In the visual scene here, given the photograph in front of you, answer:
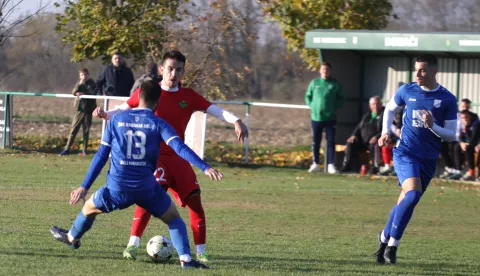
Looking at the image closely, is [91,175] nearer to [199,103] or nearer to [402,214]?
[199,103]

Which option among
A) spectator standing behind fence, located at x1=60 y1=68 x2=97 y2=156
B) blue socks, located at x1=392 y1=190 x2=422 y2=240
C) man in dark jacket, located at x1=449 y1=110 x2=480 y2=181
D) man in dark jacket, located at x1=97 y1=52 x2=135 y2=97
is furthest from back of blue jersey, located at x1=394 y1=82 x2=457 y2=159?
A: spectator standing behind fence, located at x1=60 y1=68 x2=97 y2=156

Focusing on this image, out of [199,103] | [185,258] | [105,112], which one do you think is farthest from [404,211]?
[105,112]

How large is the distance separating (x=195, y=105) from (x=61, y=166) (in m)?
9.70

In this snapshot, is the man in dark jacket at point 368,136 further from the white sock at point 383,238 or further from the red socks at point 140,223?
the red socks at point 140,223

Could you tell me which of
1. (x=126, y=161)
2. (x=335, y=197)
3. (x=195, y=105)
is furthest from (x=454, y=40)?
(x=126, y=161)

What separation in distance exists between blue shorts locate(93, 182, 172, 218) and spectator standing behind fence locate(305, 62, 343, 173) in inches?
434

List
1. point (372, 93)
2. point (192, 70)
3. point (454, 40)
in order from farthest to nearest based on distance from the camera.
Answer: point (192, 70) < point (372, 93) < point (454, 40)

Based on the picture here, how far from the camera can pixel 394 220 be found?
8977mm

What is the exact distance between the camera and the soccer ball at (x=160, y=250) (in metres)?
8.16

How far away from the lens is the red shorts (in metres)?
8.34

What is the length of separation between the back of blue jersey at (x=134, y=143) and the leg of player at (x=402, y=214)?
2.49m

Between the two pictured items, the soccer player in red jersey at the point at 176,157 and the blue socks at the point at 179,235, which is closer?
the blue socks at the point at 179,235

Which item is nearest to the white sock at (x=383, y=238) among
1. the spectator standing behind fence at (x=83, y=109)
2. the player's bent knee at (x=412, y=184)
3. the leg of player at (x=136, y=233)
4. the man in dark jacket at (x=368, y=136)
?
the player's bent knee at (x=412, y=184)

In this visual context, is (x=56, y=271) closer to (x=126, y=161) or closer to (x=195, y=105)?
(x=126, y=161)
